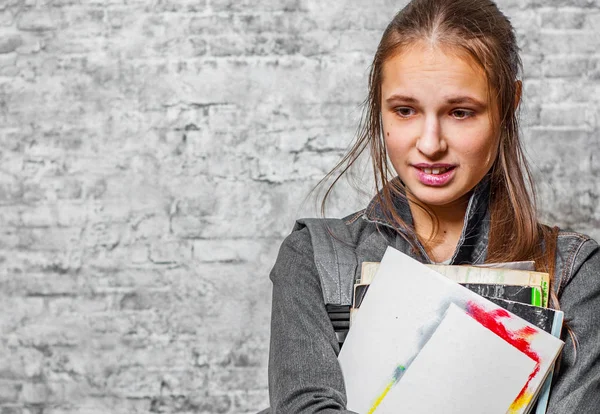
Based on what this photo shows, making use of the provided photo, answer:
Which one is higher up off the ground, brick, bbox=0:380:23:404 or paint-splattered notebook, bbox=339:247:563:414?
paint-splattered notebook, bbox=339:247:563:414

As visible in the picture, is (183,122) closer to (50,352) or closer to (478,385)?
(50,352)

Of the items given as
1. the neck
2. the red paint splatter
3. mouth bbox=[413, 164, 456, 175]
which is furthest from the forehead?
the red paint splatter

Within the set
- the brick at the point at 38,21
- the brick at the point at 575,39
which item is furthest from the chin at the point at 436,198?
the brick at the point at 38,21

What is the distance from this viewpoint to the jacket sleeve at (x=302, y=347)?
1.11 m

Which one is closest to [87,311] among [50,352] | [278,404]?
[50,352]

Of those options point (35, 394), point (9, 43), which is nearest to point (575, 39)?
point (9, 43)

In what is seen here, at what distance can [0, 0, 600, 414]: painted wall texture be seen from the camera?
83.8 inches

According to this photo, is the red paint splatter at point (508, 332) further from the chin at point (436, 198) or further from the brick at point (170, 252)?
the brick at point (170, 252)

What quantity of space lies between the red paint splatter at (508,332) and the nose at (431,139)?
0.23 metres

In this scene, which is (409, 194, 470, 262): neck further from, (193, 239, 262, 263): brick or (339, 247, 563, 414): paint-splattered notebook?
(193, 239, 262, 263): brick

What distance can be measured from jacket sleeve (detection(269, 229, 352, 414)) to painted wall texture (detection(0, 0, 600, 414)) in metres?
0.94

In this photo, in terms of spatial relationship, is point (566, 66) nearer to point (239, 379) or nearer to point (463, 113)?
point (463, 113)

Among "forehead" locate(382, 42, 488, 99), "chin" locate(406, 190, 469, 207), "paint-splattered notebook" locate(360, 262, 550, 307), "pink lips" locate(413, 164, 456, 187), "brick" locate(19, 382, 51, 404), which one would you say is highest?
"forehead" locate(382, 42, 488, 99)

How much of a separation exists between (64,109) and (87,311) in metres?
0.55
